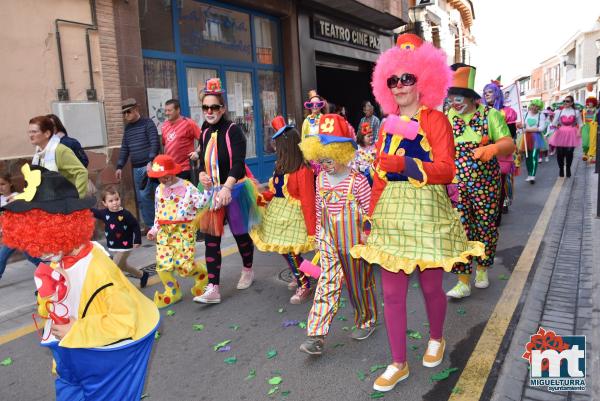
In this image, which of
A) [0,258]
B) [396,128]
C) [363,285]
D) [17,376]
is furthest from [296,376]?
[0,258]

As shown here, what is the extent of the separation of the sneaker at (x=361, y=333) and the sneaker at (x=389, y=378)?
0.71 meters

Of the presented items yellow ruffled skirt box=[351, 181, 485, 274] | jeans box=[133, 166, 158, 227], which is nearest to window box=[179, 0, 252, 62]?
jeans box=[133, 166, 158, 227]

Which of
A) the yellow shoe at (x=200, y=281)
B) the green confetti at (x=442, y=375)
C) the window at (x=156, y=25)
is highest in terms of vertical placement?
the window at (x=156, y=25)

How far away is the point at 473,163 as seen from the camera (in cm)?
446

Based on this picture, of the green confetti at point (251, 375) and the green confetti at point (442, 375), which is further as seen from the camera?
the green confetti at point (251, 375)

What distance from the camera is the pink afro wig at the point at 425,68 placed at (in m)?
3.06

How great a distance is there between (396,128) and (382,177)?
352 mm

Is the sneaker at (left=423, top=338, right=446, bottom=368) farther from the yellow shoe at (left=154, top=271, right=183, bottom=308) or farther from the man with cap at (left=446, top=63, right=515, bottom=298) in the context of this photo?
the yellow shoe at (left=154, top=271, right=183, bottom=308)

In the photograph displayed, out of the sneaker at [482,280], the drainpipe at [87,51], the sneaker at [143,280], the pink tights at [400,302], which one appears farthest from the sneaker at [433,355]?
the drainpipe at [87,51]

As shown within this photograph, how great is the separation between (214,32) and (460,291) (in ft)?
27.0

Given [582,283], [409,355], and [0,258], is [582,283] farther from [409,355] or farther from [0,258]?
[0,258]

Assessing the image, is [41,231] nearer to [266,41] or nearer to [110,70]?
[110,70]

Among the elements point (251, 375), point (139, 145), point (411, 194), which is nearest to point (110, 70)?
point (139, 145)

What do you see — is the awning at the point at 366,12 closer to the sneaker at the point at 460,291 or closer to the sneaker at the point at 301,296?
the sneaker at the point at 301,296
